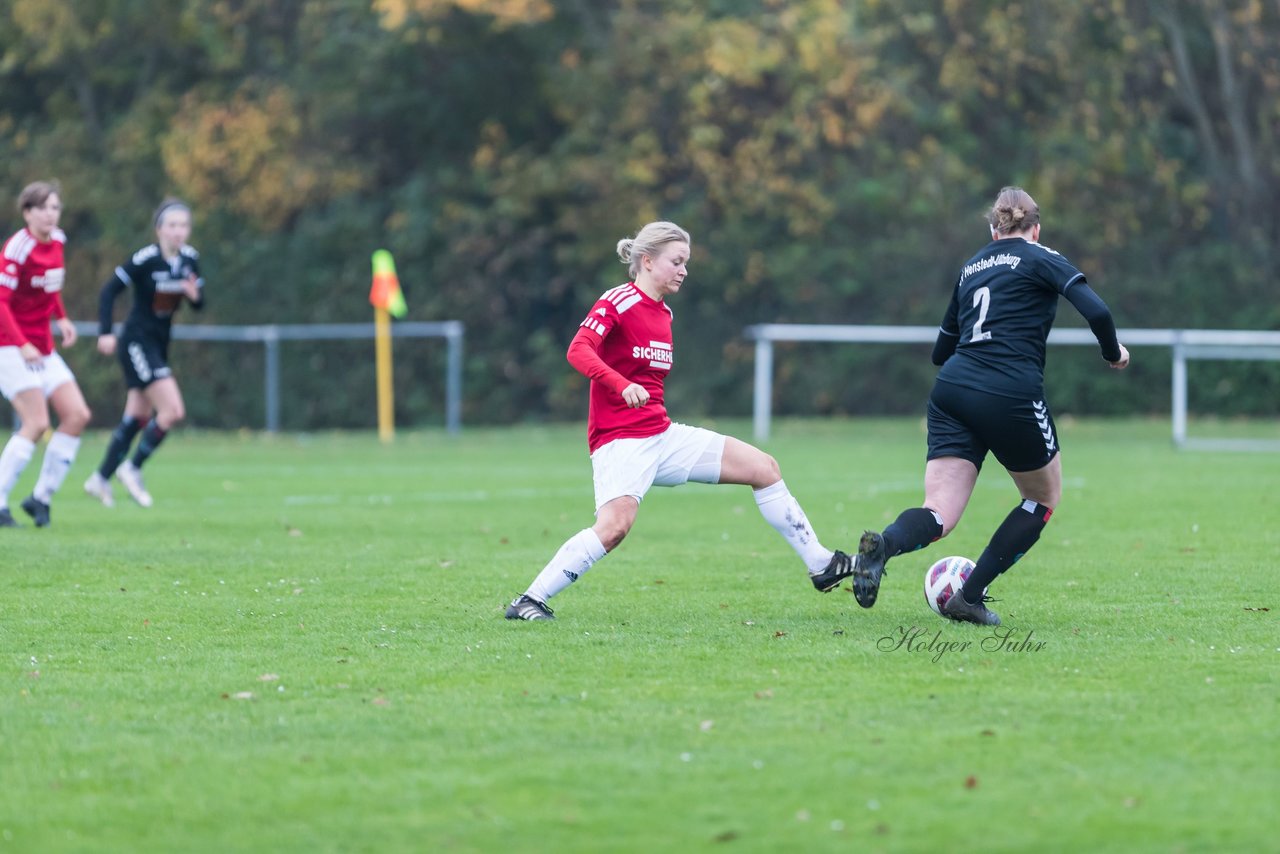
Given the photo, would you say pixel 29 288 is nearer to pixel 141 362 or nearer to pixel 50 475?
pixel 50 475

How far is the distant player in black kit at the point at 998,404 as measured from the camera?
7.76m

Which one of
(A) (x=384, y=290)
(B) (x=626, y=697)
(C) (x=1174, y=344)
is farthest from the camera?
(A) (x=384, y=290)

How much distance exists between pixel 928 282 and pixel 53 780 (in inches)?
961

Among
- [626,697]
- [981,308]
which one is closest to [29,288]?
[981,308]

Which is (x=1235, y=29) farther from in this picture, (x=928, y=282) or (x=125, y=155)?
(x=125, y=155)

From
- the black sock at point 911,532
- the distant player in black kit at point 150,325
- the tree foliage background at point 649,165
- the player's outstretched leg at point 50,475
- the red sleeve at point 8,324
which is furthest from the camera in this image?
the tree foliage background at point 649,165

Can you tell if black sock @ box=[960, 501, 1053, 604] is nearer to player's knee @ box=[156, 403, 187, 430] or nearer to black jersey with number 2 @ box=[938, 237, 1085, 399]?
black jersey with number 2 @ box=[938, 237, 1085, 399]

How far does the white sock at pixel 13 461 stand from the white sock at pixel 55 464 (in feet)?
0.91

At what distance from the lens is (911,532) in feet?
25.8

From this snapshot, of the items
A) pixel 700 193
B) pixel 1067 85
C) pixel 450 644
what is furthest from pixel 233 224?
pixel 450 644

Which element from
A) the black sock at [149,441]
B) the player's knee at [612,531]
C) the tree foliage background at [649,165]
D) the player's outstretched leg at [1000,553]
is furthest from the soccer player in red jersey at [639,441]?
the tree foliage background at [649,165]

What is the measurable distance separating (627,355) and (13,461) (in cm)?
590

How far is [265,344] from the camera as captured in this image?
32250mm

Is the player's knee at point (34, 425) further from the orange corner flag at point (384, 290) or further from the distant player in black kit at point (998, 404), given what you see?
the orange corner flag at point (384, 290)
